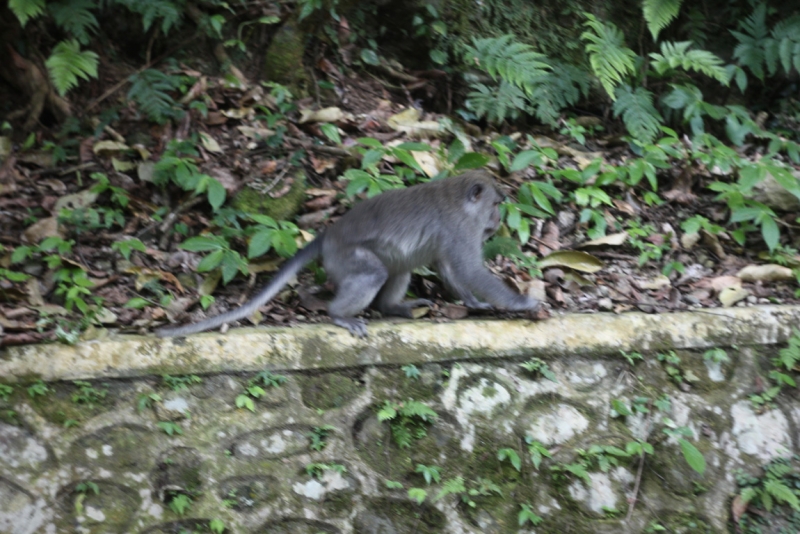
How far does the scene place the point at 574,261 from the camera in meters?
5.02

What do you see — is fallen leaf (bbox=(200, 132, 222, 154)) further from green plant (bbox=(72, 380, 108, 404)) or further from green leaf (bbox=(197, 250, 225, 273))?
green plant (bbox=(72, 380, 108, 404))

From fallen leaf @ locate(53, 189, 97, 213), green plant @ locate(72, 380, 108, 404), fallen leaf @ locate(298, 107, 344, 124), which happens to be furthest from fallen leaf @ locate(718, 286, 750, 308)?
fallen leaf @ locate(53, 189, 97, 213)

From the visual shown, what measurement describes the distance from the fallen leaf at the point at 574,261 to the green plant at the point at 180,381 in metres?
2.41

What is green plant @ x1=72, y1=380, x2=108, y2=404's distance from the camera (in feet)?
11.6

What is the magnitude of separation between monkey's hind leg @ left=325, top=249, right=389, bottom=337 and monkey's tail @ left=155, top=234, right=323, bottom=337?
128mm

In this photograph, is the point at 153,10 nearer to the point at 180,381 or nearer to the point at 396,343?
the point at 180,381

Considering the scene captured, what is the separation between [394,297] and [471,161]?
1.24 m

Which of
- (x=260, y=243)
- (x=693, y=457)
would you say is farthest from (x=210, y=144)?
(x=693, y=457)

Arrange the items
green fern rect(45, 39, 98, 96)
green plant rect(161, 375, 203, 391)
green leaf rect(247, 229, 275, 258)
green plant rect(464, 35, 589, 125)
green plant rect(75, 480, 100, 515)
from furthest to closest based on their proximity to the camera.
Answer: green plant rect(464, 35, 589, 125) < green fern rect(45, 39, 98, 96) < green leaf rect(247, 229, 275, 258) < green plant rect(161, 375, 203, 391) < green plant rect(75, 480, 100, 515)

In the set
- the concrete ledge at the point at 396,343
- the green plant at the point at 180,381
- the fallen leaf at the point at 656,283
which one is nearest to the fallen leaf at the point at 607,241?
the fallen leaf at the point at 656,283

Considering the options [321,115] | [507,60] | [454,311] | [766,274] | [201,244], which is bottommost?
[454,311]

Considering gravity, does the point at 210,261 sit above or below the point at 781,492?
above

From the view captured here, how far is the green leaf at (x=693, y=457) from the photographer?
3.97 meters

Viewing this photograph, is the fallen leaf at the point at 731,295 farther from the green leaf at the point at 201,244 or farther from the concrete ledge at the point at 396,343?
the green leaf at the point at 201,244
